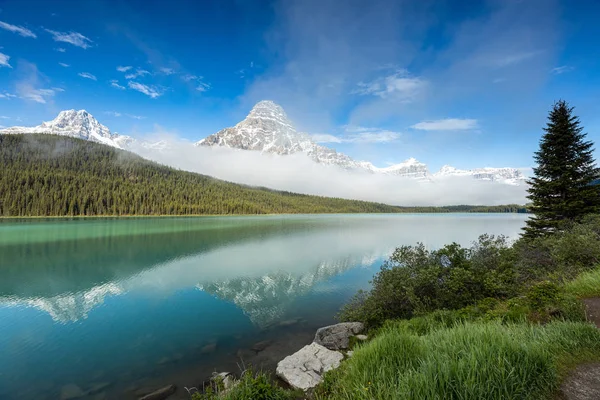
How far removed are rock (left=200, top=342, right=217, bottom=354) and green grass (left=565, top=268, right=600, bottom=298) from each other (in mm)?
15252

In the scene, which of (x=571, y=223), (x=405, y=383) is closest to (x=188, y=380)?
(x=405, y=383)

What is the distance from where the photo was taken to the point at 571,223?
21703mm

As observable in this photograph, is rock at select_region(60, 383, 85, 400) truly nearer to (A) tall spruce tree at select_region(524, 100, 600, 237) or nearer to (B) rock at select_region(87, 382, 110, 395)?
(B) rock at select_region(87, 382, 110, 395)

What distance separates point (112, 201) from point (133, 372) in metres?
185

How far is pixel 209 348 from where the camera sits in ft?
45.2

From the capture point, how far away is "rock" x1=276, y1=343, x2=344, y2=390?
9547 mm

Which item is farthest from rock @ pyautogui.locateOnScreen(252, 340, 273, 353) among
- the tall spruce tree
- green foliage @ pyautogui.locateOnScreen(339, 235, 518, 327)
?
the tall spruce tree

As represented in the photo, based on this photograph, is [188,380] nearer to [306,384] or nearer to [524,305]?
[306,384]

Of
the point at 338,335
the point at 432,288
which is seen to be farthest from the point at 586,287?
the point at 338,335

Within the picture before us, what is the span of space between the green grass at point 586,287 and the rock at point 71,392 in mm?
18424

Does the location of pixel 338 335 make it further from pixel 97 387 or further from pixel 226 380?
pixel 97 387

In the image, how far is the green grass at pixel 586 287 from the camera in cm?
889

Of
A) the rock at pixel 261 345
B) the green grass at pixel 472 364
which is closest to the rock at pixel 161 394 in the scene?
the rock at pixel 261 345

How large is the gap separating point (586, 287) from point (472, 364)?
9.17m
